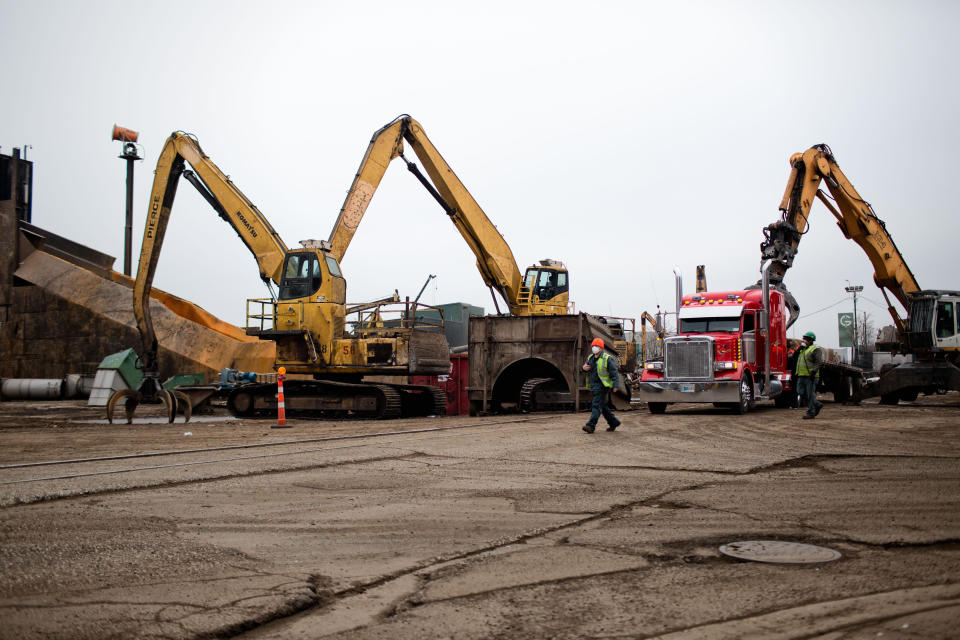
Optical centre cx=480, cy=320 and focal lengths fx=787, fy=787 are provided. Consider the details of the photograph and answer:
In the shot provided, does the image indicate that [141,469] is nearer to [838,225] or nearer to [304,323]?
[304,323]

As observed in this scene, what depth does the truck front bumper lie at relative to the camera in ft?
61.9

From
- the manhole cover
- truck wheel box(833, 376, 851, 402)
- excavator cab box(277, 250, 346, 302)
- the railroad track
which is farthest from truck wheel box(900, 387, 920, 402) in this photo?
the manhole cover

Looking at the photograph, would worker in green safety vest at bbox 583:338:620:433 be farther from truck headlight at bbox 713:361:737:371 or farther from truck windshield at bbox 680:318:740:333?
truck windshield at bbox 680:318:740:333

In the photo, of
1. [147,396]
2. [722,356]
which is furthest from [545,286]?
[147,396]

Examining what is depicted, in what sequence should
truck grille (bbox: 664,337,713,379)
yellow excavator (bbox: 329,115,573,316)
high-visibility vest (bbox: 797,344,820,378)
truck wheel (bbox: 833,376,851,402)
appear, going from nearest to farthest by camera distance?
high-visibility vest (bbox: 797,344,820,378) → truck grille (bbox: 664,337,713,379) → yellow excavator (bbox: 329,115,573,316) → truck wheel (bbox: 833,376,851,402)

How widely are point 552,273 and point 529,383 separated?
20.2 ft

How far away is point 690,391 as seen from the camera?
1917 centimetres

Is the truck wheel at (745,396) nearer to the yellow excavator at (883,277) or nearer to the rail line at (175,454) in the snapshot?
the yellow excavator at (883,277)

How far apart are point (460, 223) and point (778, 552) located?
20586mm

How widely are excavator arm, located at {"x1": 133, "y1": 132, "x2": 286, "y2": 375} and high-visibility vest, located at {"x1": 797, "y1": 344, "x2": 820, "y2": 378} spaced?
13128 mm

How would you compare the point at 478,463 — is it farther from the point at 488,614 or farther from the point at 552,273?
the point at 552,273

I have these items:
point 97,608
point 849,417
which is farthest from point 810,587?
point 849,417

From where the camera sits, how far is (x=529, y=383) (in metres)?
20.8

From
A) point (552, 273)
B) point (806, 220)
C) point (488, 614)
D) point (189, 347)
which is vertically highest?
point (806, 220)
